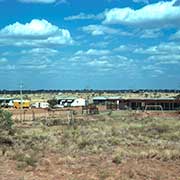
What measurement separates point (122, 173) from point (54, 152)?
302 inches

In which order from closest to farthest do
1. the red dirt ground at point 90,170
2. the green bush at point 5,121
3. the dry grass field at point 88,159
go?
the red dirt ground at point 90,170 < the dry grass field at point 88,159 < the green bush at point 5,121

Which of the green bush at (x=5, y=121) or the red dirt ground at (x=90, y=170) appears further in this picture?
the green bush at (x=5, y=121)

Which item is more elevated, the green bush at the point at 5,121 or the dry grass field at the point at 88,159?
the green bush at the point at 5,121

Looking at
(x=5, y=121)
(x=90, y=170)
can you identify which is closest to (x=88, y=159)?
(x=90, y=170)

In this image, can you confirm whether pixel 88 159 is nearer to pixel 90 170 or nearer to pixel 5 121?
pixel 90 170

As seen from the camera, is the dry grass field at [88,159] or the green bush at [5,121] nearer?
the dry grass field at [88,159]

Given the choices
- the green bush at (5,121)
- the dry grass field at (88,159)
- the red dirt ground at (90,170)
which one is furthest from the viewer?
the green bush at (5,121)

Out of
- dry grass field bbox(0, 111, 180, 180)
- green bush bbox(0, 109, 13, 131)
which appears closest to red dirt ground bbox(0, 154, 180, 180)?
dry grass field bbox(0, 111, 180, 180)

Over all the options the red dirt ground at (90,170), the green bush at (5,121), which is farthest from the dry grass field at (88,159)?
the green bush at (5,121)

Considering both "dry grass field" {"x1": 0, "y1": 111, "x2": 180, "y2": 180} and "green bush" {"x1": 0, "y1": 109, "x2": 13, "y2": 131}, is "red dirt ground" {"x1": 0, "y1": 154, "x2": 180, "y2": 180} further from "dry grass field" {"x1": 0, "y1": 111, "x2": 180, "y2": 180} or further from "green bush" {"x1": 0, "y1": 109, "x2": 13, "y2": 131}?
"green bush" {"x1": 0, "y1": 109, "x2": 13, "y2": 131}

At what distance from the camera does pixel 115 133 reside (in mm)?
38438

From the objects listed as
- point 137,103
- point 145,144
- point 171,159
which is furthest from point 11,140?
point 137,103

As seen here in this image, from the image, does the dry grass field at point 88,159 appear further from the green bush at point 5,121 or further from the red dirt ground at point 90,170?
the green bush at point 5,121

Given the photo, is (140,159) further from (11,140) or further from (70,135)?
(70,135)
